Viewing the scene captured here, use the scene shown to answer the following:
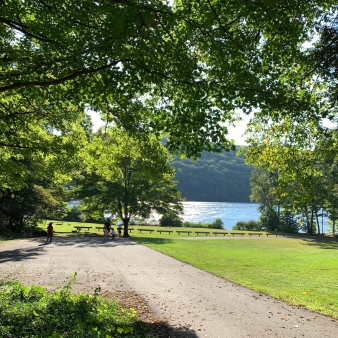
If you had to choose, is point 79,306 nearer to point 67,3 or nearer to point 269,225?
point 67,3

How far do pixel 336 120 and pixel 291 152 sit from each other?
1.54m

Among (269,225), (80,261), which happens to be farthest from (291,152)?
(269,225)

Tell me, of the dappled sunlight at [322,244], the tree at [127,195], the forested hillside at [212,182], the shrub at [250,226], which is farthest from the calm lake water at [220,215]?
the tree at [127,195]

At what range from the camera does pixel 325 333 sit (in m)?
5.99

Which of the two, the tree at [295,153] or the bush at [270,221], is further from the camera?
the bush at [270,221]

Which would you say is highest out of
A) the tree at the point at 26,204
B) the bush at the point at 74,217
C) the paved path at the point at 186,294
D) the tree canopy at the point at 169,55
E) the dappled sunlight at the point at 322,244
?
the tree canopy at the point at 169,55

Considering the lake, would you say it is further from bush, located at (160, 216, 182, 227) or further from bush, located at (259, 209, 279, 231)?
bush, located at (160, 216, 182, 227)

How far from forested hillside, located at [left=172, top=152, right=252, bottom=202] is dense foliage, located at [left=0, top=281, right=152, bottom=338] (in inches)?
6521

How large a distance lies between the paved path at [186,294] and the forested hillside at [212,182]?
158606 millimetres

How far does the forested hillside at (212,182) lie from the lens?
177 meters

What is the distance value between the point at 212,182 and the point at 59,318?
18145 centimetres

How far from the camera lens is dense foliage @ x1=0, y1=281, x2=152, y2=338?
449 cm

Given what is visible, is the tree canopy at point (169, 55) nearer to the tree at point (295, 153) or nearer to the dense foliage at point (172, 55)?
the dense foliage at point (172, 55)

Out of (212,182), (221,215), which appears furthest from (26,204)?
(212,182)
